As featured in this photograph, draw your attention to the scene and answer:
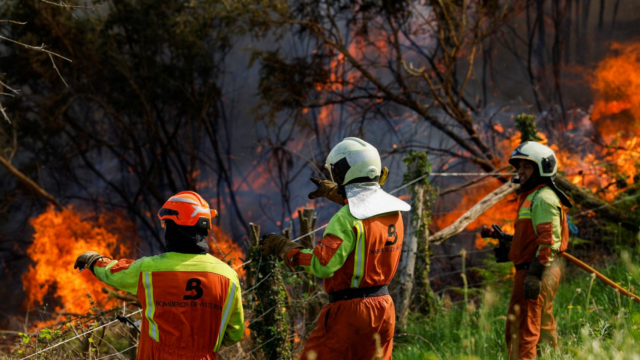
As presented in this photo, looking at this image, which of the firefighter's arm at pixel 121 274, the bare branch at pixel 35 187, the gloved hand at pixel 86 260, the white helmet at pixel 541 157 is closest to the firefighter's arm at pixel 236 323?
the firefighter's arm at pixel 121 274

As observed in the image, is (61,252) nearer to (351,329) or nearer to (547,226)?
(351,329)

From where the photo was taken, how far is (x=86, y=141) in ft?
54.2

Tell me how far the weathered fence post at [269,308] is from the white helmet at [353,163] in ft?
4.10

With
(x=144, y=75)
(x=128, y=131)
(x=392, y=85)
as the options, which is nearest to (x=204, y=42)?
(x=144, y=75)

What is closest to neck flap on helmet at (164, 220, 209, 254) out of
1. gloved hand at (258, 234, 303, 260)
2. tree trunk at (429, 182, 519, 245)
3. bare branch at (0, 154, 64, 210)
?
gloved hand at (258, 234, 303, 260)

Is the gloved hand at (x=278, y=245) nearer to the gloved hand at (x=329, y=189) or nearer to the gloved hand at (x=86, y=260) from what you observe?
the gloved hand at (x=329, y=189)

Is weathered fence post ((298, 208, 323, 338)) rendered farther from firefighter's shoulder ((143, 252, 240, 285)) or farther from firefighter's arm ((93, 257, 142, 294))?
firefighter's arm ((93, 257, 142, 294))

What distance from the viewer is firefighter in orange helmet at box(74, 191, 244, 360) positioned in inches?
127

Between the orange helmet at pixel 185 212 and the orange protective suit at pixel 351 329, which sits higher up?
the orange helmet at pixel 185 212

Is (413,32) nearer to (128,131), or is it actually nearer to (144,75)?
(144,75)

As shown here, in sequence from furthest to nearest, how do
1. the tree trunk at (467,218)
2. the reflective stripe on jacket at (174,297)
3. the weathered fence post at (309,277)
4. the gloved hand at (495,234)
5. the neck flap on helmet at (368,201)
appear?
the tree trunk at (467,218) → the weathered fence post at (309,277) → the gloved hand at (495,234) → the neck flap on helmet at (368,201) → the reflective stripe on jacket at (174,297)

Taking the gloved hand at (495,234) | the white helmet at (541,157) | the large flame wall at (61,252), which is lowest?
the large flame wall at (61,252)

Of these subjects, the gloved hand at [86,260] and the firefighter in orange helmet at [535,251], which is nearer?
the gloved hand at [86,260]

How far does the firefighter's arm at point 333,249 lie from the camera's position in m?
3.38
